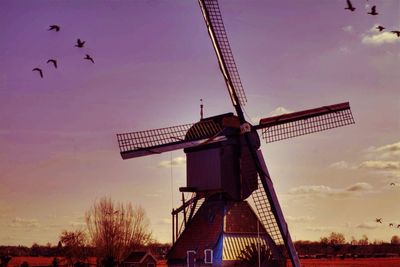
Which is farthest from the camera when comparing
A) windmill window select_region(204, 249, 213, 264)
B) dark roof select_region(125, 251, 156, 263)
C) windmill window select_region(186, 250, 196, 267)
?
dark roof select_region(125, 251, 156, 263)

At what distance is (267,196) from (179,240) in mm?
5603

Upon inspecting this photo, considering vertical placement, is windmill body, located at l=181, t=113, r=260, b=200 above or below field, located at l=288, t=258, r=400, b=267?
above

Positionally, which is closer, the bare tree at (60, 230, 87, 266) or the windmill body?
the windmill body

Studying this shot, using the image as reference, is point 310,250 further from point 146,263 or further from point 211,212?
point 211,212

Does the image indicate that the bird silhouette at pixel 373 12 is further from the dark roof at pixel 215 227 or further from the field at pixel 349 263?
the field at pixel 349 263

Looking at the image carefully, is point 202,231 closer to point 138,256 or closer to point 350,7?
point 350,7

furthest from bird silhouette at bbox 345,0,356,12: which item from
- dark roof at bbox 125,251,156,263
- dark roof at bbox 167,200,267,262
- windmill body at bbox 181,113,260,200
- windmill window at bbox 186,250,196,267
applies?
dark roof at bbox 125,251,156,263

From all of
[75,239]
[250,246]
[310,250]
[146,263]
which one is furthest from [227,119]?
[310,250]

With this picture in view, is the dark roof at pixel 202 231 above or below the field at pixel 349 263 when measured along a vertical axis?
below

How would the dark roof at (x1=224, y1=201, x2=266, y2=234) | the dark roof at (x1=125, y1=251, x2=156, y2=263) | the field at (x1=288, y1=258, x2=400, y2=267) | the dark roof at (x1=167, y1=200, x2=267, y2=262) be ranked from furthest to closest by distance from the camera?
the field at (x1=288, y1=258, x2=400, y2=267)
the dark roof at (x1=125, y1=251, x2=156, y2=263)
the dark roof at (x1=224, y1=201, x2=266, y2=234)
the dark roof at (x1=167, y1=200, x2=267, y2=262)

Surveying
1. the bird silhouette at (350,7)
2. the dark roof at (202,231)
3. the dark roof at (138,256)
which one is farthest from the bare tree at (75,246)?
the bird silhouette at (350,7)

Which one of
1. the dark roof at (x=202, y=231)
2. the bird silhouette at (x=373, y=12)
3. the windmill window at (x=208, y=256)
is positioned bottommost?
the windmill window at (x=208, y=256)

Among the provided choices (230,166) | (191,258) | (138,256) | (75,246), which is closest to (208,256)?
(191,258)

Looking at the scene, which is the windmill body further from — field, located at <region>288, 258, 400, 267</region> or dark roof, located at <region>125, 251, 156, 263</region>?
field, located at <region>288, 258, 400, 267</region>
